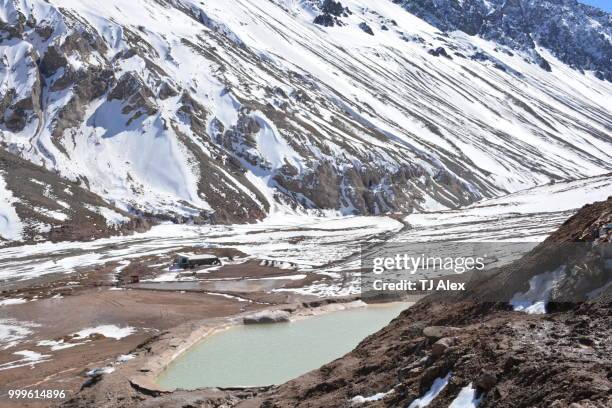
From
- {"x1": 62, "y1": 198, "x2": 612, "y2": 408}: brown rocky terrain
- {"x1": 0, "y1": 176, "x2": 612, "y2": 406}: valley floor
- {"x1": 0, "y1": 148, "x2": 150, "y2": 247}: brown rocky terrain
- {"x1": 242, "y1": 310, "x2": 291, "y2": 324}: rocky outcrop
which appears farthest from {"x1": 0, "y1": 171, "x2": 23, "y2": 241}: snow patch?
{"x1": 62, "y1": 198, "x2": 612, "y2": 408}: brown rocky terrain

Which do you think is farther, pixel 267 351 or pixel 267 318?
pixel 267 318

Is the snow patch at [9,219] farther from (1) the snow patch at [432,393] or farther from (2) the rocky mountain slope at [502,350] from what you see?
(1) the snow patch at [432,393]

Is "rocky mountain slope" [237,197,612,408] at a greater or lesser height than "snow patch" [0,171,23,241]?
greater

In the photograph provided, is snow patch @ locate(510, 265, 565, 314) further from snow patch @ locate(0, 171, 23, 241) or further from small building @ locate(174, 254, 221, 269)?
snow patch @ locate(0, 171, 23, 241)

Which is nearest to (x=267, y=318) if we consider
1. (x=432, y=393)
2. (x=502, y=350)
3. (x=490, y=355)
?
(x=432, y=393)

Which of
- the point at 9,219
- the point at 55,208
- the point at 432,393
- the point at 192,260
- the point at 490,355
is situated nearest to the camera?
the point at 490,355

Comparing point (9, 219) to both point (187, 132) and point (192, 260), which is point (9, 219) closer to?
point (192, 260)

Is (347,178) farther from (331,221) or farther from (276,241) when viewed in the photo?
(276,241)
